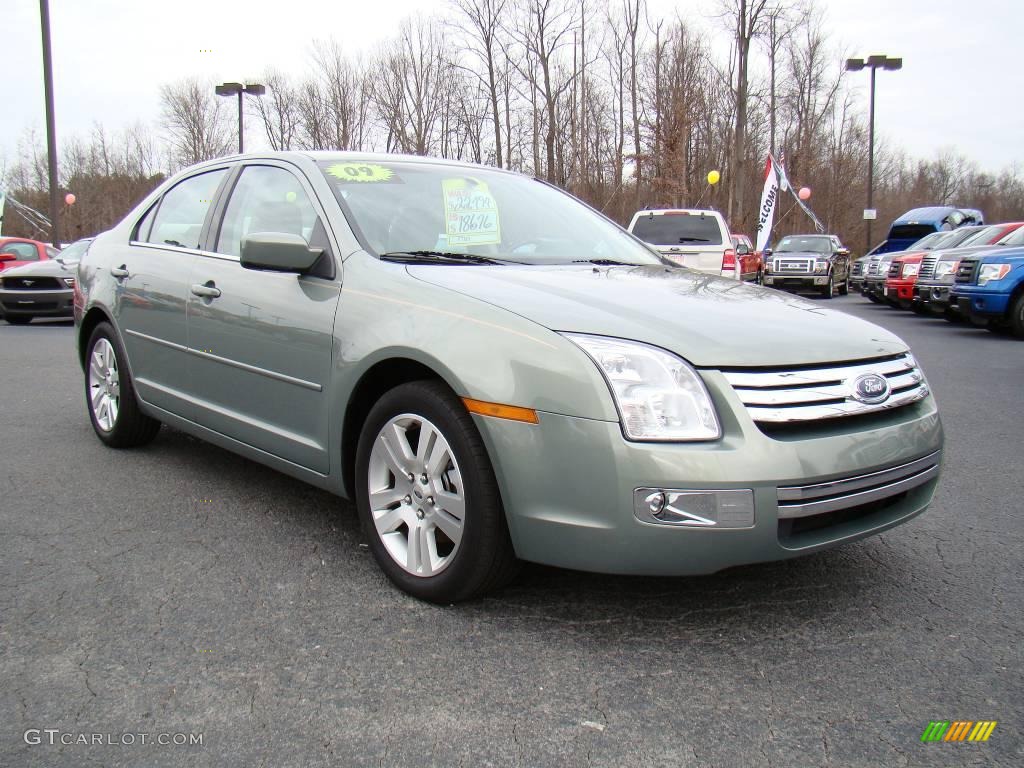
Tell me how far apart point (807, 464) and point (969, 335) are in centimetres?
1213

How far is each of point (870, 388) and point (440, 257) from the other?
5.32 feet

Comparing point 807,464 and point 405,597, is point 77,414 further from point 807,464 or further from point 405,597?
point 807,464

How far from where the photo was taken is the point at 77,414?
6129 mm

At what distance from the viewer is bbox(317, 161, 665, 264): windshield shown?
11.5 feet

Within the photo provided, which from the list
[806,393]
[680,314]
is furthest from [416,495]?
[806,393]

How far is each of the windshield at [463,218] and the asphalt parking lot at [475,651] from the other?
1.26m

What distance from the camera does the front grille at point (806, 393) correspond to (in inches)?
98.4

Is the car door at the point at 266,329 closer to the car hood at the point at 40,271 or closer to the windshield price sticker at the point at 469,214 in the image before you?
the windshield price sticker at the point at 469,214

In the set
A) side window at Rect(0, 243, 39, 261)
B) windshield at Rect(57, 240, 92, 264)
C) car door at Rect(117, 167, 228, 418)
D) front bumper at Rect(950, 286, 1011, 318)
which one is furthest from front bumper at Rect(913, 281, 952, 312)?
side window at Rect(0, 243, 39, 261)

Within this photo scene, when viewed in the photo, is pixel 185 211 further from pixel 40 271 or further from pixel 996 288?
pixel 996 288

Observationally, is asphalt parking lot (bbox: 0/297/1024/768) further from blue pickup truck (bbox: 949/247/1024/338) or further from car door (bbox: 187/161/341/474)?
blue pickup truck (bbox: 949/247/1024/338)

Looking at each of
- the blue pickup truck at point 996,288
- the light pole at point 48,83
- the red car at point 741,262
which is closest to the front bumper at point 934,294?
the blue pickup truck at point 996,288

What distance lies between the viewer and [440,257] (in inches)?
133

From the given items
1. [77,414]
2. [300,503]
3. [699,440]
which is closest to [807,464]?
[699,440]
